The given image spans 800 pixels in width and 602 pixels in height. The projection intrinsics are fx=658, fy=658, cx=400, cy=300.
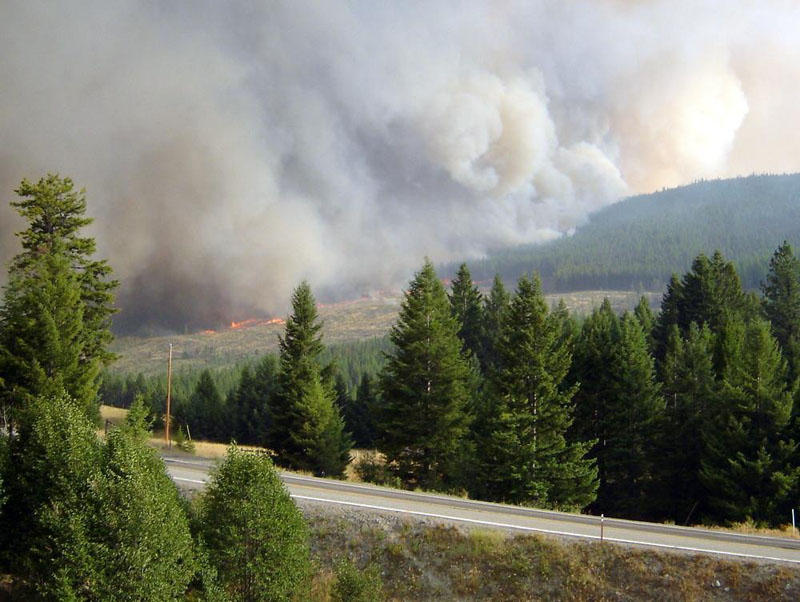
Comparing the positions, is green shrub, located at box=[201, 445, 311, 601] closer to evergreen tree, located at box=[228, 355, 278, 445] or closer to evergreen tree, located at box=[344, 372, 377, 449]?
evergreen tree, located at box=[344, 372, 377, 449]

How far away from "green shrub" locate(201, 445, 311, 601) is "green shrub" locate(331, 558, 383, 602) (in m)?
1.38

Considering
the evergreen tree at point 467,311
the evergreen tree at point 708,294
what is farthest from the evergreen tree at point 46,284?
the evergreen tree at point 708,294

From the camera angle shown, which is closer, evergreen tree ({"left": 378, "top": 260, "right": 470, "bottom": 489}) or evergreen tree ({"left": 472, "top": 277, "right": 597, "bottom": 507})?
evergreen tree ({"left": 472, "top": 277, "right": 597, "bottom": 507})

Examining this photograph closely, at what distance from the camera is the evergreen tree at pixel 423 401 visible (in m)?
44.3

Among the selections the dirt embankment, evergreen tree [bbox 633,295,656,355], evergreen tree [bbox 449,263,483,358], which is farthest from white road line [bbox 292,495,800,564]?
evergreen tree [bbox 633,295,656,355]

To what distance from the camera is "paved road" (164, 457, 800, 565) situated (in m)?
24.1

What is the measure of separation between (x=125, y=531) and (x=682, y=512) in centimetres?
3834

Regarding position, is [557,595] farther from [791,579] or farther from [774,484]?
[774,484]

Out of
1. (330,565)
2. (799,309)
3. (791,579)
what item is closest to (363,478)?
(330,565)

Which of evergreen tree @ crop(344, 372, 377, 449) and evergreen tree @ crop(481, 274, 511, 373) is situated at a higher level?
evergreen tree @ crop(481, 274, 511, 373)

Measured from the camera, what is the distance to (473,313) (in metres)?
85.8

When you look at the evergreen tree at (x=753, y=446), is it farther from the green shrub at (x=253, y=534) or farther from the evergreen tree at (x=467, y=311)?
the evergreen tree at (x=467, y=311)

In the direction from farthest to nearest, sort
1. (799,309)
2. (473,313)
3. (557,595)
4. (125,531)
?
(473,313) → (799,309) → (557,595) → (125,531)

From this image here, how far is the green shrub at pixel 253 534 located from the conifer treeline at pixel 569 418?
18829 mm
